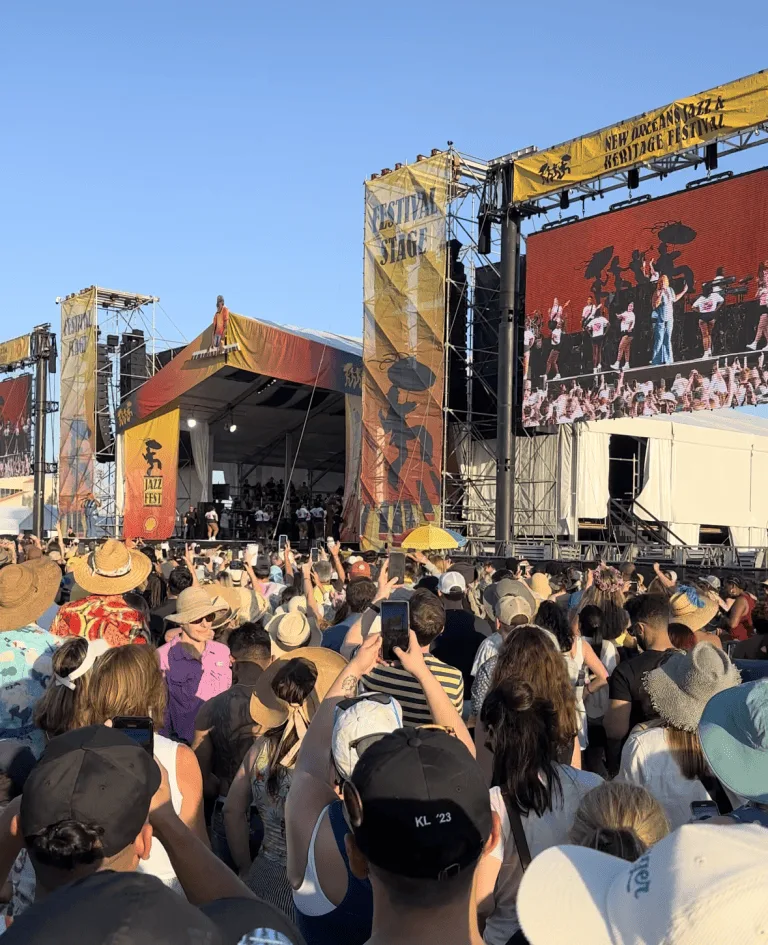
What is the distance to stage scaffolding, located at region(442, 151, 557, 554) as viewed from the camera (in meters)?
19.7

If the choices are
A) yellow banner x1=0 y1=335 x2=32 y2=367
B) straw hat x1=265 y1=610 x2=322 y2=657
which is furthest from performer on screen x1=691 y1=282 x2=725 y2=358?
yellow banner x1=0 y1=335 x2=32 y2=367

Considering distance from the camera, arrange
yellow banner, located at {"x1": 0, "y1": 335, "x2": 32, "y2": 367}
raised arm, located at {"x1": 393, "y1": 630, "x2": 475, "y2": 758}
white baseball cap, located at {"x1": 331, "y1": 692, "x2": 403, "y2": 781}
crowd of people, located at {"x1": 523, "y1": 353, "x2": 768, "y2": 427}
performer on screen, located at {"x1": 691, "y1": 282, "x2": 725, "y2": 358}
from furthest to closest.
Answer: yellow banner, located at {"x1": 0, "y1": 335, "x2": 32, "y2": 367} → performer on screen, located at {"x1": 691, "y1": 282, "x2": 725, "y2": 358} → crowd of people, located at {"x1": 523, "y1": 353, "x2": 768, "y2": 427} → raised arm, located at {"x1": 393, "y1": 630, "x2": 475, "y2": 758} → white baseball cap, located at {"x1": 331, "y1": 692, "x2": 403, "y2": 781}

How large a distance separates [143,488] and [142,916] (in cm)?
2574

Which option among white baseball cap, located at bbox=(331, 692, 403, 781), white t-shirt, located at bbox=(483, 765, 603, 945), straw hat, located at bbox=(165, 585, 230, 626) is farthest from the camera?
straw hat, located at bbox=(165, 585, 230, 626)

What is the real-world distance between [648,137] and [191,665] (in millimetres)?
14571

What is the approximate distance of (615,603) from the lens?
5488 millimetres

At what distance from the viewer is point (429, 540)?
33.8 feet

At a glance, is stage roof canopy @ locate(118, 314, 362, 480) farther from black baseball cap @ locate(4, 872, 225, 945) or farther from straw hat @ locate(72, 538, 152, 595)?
black baseball cap @ locate(4, 872, 225, 945)

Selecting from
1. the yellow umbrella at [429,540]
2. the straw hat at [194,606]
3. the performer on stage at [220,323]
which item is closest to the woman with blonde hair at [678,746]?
the straw hat at [194,606]

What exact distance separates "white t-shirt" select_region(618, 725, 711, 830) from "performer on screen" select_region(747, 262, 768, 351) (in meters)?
13.4

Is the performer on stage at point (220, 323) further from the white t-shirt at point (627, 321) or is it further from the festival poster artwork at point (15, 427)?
the festival poster artwork at point (15, 427)

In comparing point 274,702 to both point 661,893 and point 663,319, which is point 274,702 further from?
point 663,319

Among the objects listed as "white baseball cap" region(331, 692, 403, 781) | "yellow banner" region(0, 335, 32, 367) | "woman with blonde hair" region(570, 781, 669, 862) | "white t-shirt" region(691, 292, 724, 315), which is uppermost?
"yellow banner" region(0, 335, 32, 367)

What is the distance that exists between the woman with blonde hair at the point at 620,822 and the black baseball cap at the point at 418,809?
0.53 meters
